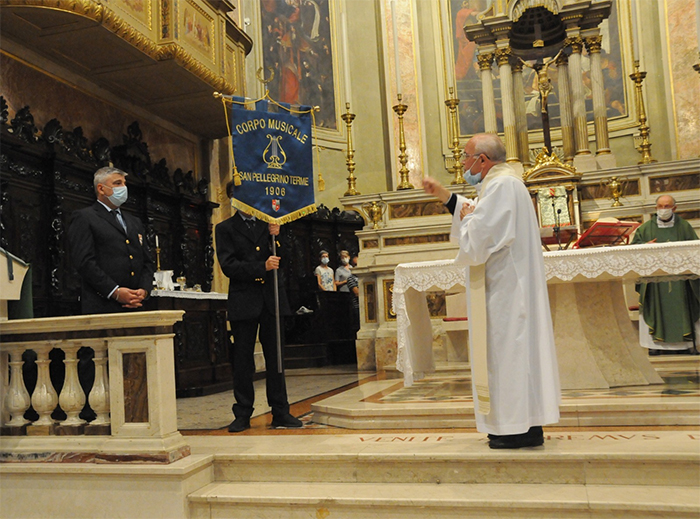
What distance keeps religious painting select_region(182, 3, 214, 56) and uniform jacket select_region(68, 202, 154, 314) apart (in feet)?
14.9

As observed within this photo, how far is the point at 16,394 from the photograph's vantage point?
13.4 ft

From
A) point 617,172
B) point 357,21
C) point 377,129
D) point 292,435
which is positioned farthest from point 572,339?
point 357,21

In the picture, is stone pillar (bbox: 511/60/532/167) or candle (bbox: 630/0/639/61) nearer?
stone pillar (bbox: 511/60/532/167)

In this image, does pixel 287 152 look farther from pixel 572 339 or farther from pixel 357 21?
pixel 357 21

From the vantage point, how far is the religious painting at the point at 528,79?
13977mm

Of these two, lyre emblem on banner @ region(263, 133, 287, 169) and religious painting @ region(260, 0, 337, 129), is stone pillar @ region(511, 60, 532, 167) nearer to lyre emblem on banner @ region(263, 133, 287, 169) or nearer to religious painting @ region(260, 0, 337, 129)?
religious painting @ region(260, 0, 337, 129)

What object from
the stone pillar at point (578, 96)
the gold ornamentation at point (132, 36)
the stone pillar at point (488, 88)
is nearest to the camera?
the gold ornamentation at point (132, 36)

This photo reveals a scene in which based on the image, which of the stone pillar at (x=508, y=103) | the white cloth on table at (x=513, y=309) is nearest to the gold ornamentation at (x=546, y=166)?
the stone pillar at (x=508, y=103)

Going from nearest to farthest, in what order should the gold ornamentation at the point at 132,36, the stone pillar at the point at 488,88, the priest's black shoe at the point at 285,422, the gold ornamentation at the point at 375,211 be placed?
1. the priest's black shoe at the point at 285,422
2. the gold ornamentation at the point at 132,36
3. the gold ornamentation at the point at 375,211
4. the stone pillar at the point at 488,88

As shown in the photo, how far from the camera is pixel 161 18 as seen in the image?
26.1 ft

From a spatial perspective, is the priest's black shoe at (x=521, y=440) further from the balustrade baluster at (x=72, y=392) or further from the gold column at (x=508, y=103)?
the gold column at (x=508, y=103)

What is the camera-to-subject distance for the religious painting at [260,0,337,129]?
1370cm

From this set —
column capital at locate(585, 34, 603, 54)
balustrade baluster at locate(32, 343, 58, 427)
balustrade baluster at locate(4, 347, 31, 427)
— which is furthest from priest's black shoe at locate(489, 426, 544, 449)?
column capital at locate(585, 34, 603, 54)

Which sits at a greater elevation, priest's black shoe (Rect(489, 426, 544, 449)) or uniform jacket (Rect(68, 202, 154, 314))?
uniform jacket (Rect(68, 202, 154, 314))
